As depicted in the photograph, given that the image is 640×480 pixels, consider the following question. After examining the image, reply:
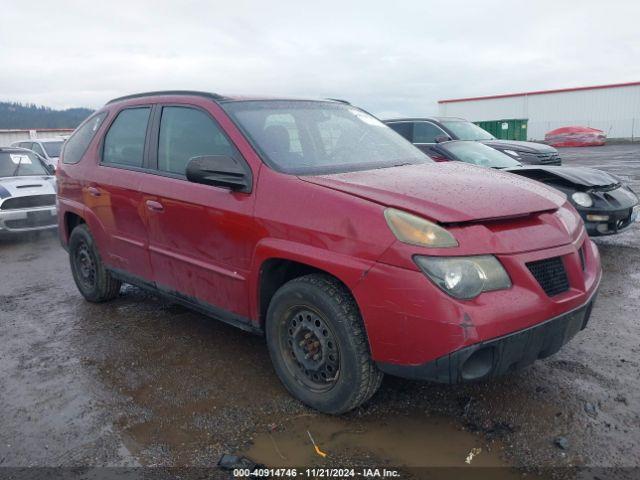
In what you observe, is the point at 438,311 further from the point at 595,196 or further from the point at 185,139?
the point at 595,196

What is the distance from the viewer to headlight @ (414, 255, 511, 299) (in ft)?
8.29

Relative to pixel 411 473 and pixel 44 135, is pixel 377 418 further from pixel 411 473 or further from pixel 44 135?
pixel 44 135

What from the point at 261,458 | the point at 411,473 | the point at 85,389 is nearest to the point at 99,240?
the point at 85,389

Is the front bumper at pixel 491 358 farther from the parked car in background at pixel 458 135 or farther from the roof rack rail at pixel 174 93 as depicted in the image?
the parked car in background at pixel 458 135

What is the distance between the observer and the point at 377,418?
303 cm

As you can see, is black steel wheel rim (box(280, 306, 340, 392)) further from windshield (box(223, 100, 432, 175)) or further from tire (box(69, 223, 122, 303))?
tire (box(69, 223, 122, 303))

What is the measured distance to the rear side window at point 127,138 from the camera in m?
4.27

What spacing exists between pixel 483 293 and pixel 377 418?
0.99m

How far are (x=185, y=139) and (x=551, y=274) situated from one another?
2.55m

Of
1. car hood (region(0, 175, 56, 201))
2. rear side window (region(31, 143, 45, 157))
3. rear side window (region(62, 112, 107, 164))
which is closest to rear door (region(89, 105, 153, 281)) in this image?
rear side window (region(62, 112, 107, 164))

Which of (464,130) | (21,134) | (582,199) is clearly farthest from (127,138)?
(21,134)

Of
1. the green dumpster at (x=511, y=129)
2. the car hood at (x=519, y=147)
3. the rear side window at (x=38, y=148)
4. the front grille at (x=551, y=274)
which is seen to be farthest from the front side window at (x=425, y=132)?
the green dumpster at (x=511, y=129)

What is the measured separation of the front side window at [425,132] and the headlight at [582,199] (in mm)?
4419

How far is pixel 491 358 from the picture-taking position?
258cm
